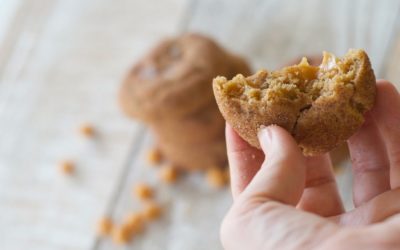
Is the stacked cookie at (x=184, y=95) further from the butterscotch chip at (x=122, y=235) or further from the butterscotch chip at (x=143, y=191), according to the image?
the butterscotch chip at (x=122, y=235)

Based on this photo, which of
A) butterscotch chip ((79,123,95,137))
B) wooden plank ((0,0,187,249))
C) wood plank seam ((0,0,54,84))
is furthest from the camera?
wood plank seam ((0,0,54,84))

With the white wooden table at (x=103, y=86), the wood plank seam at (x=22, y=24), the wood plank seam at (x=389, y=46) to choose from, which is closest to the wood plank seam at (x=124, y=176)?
the white wooden table at (x=103, y=86)

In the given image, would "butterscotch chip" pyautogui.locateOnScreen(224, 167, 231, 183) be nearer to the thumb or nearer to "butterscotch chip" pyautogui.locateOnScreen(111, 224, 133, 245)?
"butterscotch chip" pyautogui.locateOnScreen(111, 224, 133, 245)

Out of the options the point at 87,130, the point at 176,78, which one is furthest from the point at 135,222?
the point at 176,78

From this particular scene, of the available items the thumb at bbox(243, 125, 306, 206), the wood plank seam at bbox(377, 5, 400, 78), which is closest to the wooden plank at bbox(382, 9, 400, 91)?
the wood plank seam at bbox(377, 5, 400, 78)

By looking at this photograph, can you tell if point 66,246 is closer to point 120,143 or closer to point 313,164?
point 120,143
